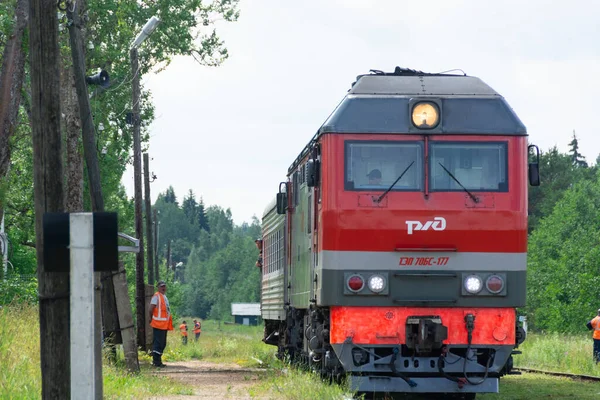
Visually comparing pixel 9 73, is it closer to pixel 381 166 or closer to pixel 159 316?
pixel 159 316

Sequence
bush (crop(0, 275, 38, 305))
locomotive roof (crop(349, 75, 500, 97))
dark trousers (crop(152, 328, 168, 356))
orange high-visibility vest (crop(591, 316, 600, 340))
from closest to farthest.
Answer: locomotive roof (crop(349, 75, 500, 97)) < dark trousers (crop(152, 328, 168, 356)) < orange high-visibility vest (crop(591, 316, 600, 340)) < bush (crop(0, 275, 38, 305))

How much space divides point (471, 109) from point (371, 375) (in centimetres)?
337

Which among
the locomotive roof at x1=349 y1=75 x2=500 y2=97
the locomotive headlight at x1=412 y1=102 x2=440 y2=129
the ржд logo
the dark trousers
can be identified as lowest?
the dark trousers

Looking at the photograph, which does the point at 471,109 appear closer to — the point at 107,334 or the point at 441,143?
the point at 441,143

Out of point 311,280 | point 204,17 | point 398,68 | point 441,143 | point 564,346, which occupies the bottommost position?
point 564,346

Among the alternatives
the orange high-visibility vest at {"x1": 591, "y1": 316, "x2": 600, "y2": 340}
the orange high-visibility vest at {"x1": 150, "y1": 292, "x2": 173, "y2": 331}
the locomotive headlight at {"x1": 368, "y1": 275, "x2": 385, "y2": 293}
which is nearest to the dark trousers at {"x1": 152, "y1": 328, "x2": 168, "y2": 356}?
the orange high-visibility vest at {"x1": 150, "y1": 292, "x2": 173, "y2": 331}

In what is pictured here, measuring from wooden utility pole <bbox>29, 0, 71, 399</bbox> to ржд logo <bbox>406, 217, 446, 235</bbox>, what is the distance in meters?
5.27

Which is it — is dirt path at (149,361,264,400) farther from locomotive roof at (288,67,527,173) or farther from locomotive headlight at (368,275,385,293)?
locomotive roof at (288,67,527,173)

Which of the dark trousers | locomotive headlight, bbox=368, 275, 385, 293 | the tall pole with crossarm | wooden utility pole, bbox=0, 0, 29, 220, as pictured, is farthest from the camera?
the tall pole with crossarm

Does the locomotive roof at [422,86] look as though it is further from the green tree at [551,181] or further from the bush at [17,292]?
the green tree at [551,181]

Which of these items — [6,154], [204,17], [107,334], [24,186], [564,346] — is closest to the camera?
[107,334]

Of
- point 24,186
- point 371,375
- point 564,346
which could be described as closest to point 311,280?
point 371,375

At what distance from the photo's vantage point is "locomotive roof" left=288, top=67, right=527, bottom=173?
13.7 meters

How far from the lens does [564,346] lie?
29109mm
